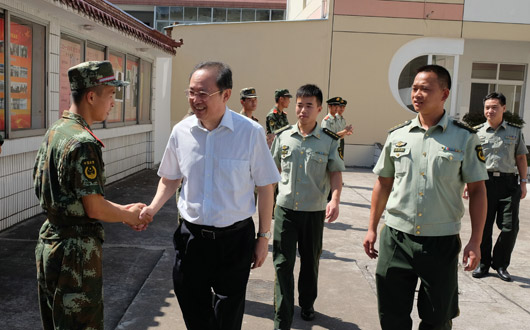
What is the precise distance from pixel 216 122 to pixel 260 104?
1326 centimetres

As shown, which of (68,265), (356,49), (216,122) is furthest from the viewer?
(356,49)

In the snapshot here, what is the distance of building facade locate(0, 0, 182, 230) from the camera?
6301mm

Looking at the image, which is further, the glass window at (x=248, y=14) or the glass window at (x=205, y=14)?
the glass window at (x=205, y=14)

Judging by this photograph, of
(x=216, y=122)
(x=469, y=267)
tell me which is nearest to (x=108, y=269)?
(x=216, y=122)

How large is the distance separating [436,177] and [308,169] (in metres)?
1.34

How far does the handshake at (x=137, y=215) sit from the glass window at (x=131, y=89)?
856 centimetres

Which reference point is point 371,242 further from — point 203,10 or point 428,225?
point 203,10

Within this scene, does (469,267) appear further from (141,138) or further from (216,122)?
(141,138)

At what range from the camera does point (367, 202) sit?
10047 mm

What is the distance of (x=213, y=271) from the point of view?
2.93 meters

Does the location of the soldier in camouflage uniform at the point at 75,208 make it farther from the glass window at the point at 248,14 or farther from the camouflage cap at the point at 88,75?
the glass window at the point at 248,14

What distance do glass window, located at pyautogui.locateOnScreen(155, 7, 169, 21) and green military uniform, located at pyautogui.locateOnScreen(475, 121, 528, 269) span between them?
2691cm

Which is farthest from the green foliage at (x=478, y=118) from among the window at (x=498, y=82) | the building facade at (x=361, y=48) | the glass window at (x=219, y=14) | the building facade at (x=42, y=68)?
the glass window at (x=219, y=14)

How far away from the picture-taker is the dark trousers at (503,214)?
559 centimetres
